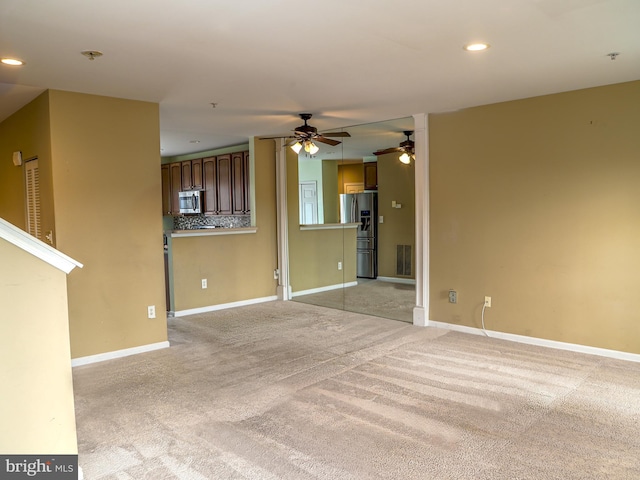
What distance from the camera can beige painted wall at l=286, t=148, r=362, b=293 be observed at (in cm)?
679

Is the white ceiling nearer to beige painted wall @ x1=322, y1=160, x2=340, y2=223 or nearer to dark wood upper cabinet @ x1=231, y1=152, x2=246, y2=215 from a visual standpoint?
beige painted wall @ x1=322, y1=160, x2=340, y2=223

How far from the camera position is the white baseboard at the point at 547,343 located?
3.92 metres

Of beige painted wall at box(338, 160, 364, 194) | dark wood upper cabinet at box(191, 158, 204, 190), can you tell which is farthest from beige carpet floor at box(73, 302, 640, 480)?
dark wood upper cabinet at box(191, 158, 204, 190)

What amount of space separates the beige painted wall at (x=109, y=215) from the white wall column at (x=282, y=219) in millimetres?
2457

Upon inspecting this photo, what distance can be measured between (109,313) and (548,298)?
4013mm

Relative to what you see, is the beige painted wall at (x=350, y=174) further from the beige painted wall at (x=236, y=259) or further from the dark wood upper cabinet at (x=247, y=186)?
the dark wood upper cabinet at (x=247, y=186)

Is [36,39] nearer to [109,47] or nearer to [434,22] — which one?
[109,47]

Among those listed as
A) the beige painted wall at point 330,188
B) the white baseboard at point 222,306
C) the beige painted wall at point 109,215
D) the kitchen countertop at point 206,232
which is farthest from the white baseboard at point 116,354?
the beige painted wall at point 330,188

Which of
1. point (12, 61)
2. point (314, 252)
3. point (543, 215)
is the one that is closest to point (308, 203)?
point (314, 252)

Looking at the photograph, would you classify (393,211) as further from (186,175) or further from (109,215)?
(186,175)

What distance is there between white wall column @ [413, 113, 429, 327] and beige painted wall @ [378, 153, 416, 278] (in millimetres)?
209

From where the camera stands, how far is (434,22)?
2553 millimetres

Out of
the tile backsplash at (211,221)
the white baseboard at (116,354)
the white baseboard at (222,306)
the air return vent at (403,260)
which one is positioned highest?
the tile backsplash at (211,221)

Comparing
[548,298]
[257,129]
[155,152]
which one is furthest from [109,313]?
[548,298]
